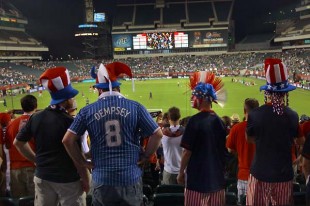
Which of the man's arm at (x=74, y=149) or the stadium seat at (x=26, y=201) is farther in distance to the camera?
the stadium seat at (x=26, y=201)

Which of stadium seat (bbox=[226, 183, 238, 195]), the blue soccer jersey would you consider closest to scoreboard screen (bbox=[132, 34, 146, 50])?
stadium seat (bbox=[226, 183, 238, 195])

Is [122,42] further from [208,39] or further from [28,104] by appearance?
[28,104]

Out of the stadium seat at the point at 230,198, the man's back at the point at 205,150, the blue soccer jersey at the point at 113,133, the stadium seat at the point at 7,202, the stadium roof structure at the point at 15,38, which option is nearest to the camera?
the blue soccer jersey at the point at 113,133

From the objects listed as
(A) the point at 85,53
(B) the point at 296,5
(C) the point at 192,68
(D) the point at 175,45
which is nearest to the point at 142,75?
(C) the point at 192,68

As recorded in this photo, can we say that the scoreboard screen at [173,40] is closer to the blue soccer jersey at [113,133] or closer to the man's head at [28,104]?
the man's head at [28,104]

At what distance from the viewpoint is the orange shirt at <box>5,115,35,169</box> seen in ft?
16.5

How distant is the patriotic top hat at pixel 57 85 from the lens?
12.6 feet

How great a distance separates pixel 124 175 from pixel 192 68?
218ft

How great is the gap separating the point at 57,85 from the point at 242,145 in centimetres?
257

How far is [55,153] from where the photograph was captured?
3.78 m

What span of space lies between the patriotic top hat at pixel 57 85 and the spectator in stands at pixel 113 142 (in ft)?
1.94

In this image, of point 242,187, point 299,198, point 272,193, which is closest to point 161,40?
point 242,187

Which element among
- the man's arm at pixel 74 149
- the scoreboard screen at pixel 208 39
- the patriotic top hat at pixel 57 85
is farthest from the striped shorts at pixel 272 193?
the scoreboard screen at pixel 208 39

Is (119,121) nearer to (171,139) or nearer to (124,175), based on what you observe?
(124,175)
